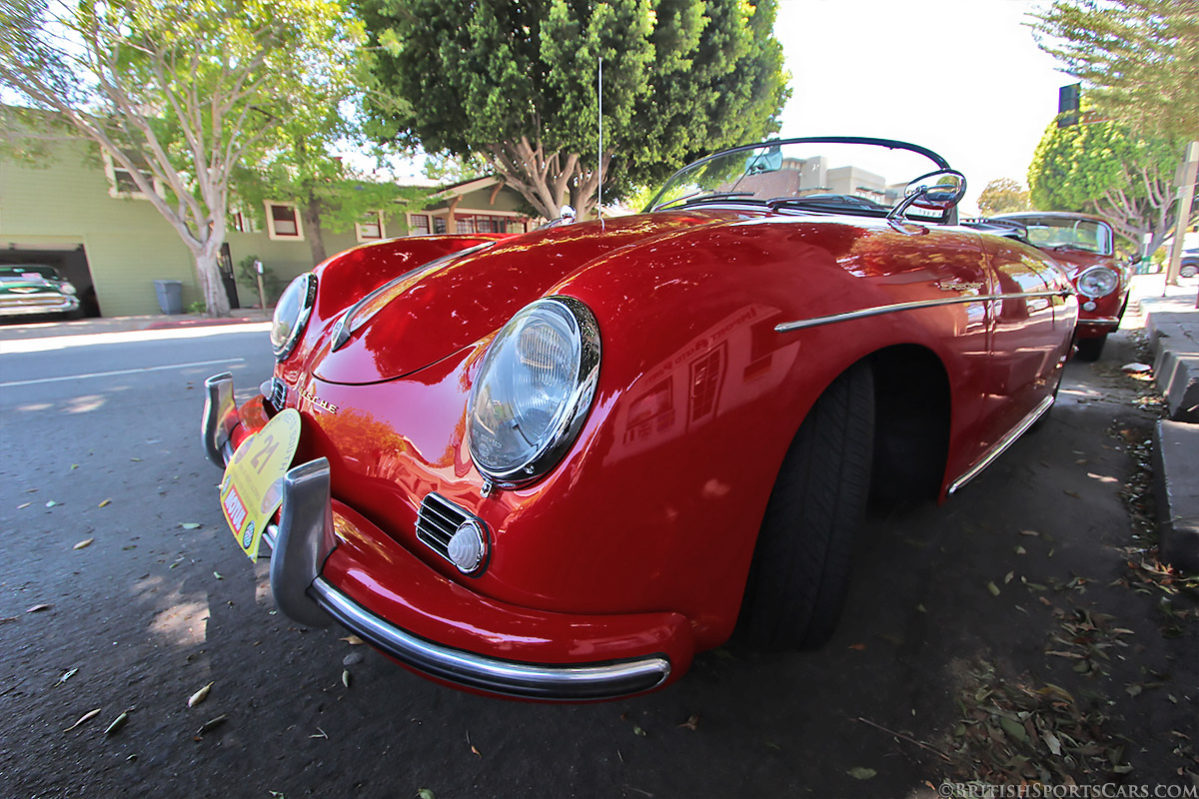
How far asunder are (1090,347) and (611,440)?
6326 mm

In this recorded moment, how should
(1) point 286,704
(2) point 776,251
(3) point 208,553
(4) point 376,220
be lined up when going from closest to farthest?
(2) point 776,251, (1) point 286,704, (3) point 208,553, (4) point 376,220

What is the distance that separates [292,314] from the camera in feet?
6.57

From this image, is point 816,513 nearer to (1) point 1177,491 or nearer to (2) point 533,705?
(2) point 533,705

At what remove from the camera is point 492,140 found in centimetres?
1127

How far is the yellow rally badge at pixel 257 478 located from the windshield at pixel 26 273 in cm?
1602

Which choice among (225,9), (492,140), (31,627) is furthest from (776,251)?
(225,9)

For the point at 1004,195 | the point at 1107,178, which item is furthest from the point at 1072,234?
the point at 1004,195

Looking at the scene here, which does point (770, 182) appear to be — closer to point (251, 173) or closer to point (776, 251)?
point (776, 251)

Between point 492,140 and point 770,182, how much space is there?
10182 mm

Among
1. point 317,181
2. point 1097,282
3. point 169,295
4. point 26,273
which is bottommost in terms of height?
point 169,295

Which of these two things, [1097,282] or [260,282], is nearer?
[1097,282]

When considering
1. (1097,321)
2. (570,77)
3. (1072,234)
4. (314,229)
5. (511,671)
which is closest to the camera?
(511,671)

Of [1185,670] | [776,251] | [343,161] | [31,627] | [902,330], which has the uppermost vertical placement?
[343,161]

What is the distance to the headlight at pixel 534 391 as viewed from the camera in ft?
3.17
